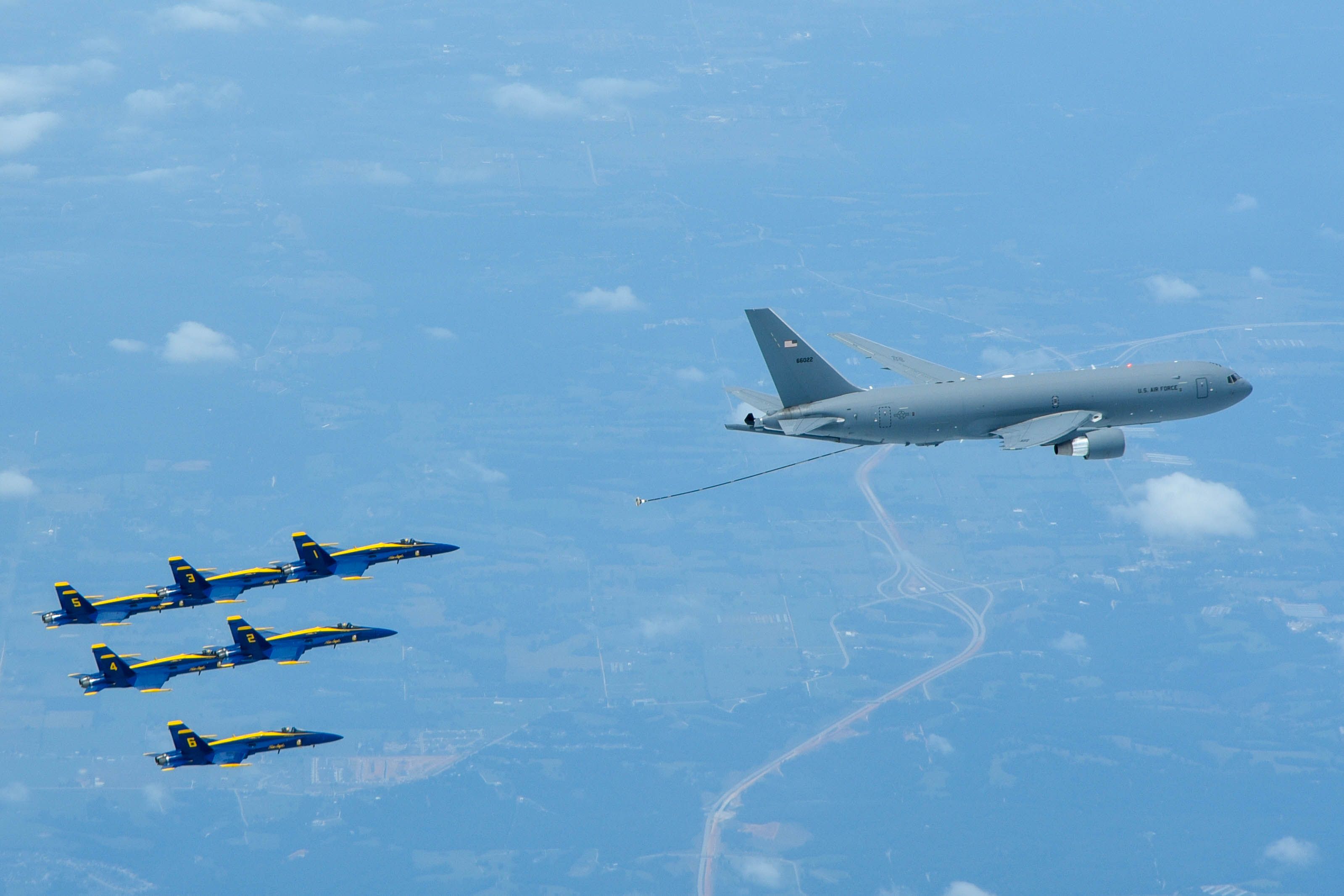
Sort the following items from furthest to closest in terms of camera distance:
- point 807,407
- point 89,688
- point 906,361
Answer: point 89,688 → point 906,361 → point 807,407

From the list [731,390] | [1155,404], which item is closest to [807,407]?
[731,390]

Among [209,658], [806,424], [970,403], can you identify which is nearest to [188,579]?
[209,658]

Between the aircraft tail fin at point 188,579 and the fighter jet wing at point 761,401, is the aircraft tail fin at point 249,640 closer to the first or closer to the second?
the aircraft tail fin at point 188,579

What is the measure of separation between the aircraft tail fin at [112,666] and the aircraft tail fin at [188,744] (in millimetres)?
6908

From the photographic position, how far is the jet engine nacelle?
10362cm

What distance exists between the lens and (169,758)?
130500mm

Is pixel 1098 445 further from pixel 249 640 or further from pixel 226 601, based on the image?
pixel 226 601

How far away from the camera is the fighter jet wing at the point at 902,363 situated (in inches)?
4377

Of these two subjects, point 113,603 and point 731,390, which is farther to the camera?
point 113,603

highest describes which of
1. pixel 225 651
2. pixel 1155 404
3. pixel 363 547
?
pixel 1155 404

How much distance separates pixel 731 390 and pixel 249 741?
61.0 metres

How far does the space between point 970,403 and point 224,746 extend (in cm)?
7819

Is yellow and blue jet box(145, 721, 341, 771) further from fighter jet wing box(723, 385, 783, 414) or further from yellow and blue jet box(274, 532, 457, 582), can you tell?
fighter jet wing box(723, 385, 783, 414)

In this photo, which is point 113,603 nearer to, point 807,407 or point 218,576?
point 218,576
